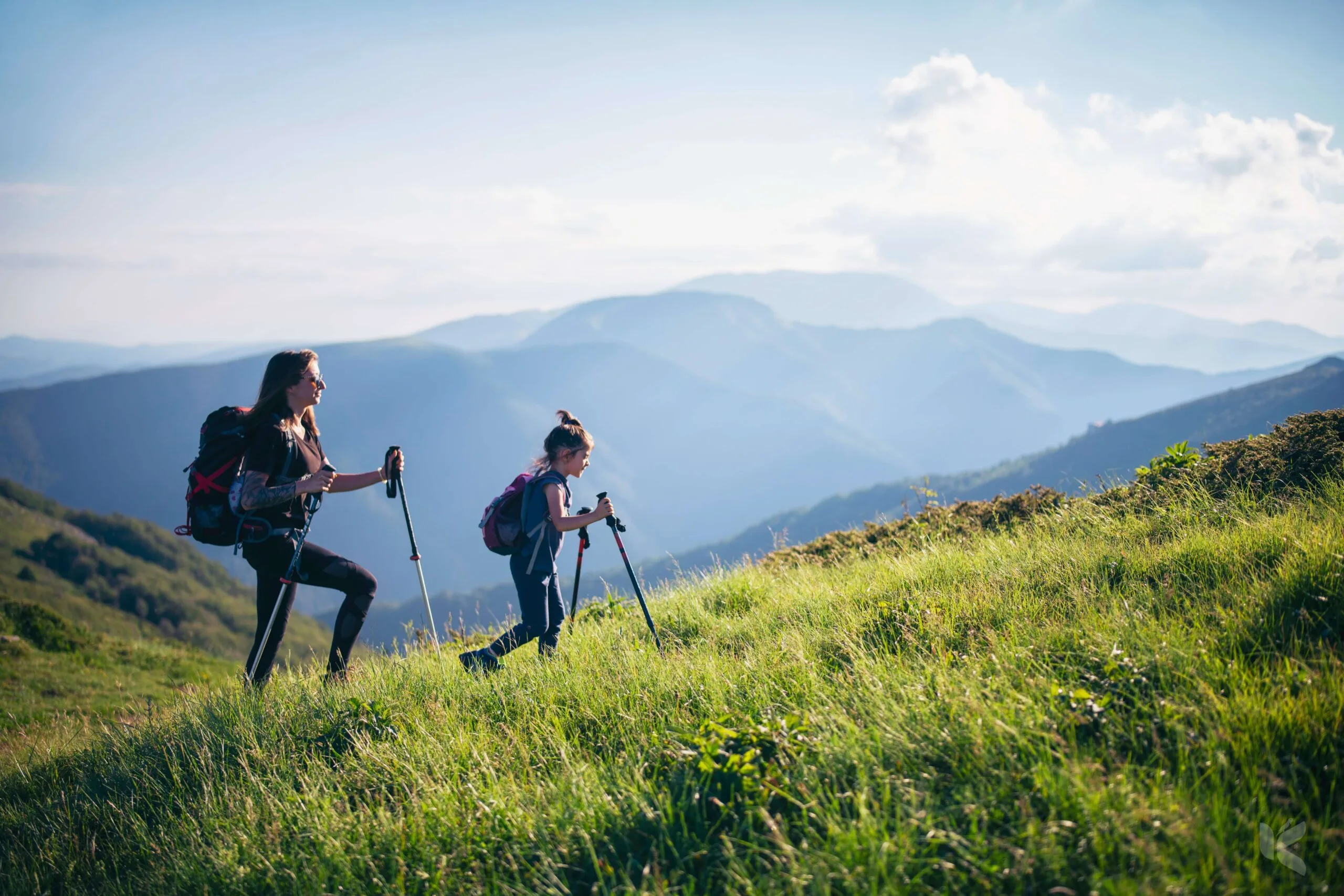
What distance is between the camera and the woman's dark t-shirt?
215 inches

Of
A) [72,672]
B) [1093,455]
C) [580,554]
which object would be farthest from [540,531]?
[1093,455]

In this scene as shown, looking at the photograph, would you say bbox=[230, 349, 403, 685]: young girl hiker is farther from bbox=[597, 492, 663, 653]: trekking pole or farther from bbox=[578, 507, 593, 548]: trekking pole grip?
bbox=[597, 492, 663, 653]: trekking pole

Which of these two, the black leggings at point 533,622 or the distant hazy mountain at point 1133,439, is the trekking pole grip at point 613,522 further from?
the distant hazy mountain at point 1133,439

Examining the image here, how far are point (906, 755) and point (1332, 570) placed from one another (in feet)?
8.33

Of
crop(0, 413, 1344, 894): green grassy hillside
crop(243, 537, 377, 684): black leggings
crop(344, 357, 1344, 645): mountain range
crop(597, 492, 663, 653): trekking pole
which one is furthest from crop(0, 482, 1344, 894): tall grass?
crop(344, 357, 1344, 645): mountain range

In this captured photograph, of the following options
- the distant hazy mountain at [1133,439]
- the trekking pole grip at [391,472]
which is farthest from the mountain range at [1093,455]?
the trekking pole grip at [391,472]

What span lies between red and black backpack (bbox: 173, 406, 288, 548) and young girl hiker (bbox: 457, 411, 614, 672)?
76.1 inches

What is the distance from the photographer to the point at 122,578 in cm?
7350

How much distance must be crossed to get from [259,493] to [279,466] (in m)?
0.28

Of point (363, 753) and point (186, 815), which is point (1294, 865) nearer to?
point (363, 753)

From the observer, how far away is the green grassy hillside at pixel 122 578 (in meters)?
56.3

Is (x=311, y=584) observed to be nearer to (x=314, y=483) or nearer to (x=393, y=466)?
(x=314, y=483)

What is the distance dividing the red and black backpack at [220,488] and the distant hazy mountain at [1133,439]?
11852cm

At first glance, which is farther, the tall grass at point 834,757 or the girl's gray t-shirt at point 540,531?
the girl's gray t-shirt at point 540,531
